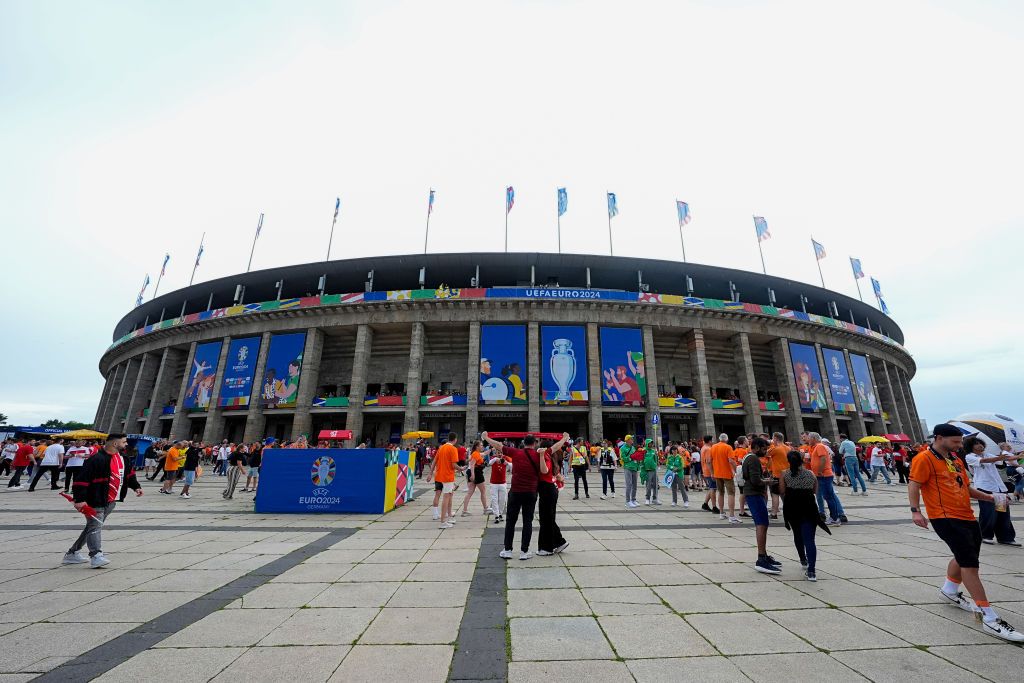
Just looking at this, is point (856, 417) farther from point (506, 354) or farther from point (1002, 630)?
point (1002, 630)

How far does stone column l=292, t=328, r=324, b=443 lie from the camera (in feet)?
108

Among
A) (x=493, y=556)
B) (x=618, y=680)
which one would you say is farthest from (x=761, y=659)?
(x=493, y=556)

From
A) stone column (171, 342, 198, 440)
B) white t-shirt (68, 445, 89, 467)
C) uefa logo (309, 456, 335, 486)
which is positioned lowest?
uefa logo (309, 456, 335, 486)

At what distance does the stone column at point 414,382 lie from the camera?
32.0m

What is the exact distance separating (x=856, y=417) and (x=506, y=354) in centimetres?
3319

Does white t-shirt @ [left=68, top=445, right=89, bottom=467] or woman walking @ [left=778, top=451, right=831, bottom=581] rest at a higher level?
white t-shirt @ [left=68, top=445, right=89, bottom=467]

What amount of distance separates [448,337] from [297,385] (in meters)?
13.1

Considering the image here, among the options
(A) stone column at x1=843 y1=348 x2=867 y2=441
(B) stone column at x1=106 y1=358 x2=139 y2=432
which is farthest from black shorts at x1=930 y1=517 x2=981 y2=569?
(B) stone column at x1=106 y1=358 x2=139 y2=432

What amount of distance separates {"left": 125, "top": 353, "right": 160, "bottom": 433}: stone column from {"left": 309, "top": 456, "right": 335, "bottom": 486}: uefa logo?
147 feet

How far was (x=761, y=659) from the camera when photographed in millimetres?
3139

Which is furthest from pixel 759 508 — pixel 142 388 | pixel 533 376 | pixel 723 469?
pixel 142 388

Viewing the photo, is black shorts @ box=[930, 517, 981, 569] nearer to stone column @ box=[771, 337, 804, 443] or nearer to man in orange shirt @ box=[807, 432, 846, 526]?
man in orange shirt @ box=[807, 432, 846, 526]

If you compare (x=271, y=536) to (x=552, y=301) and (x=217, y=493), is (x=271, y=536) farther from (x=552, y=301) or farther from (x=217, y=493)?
(x=552, y=301)

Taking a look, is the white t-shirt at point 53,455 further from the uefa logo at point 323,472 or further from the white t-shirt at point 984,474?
the white t-shirt at point 984,474
